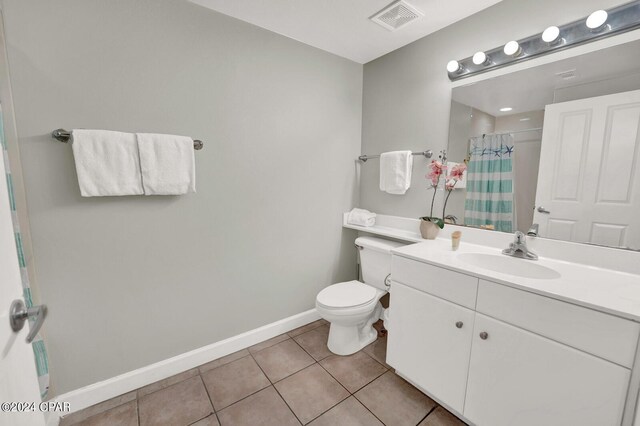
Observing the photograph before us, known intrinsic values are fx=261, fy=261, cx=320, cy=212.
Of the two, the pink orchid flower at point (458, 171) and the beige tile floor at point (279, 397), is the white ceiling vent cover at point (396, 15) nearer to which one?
the pink orchid flower at point (458, 171)

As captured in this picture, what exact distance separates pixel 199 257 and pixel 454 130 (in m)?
1.88

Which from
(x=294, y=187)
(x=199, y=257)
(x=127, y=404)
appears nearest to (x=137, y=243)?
(x=199, y=257)

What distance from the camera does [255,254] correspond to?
1.90 m

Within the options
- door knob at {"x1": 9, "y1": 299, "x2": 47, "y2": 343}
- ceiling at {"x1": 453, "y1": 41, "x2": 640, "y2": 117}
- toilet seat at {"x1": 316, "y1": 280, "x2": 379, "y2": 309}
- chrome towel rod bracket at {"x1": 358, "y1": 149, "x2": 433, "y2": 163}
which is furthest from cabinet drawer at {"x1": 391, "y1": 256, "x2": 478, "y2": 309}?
door knob at {"x1": 9, "y1": 299, "x2": 47, "y2": 343}

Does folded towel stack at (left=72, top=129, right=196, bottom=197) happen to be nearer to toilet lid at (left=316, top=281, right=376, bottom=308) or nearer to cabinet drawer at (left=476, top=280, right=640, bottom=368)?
toilet lid at (left=316, top=281, right=376, bottom=308)

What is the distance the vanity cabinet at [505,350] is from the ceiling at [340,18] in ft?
4.96

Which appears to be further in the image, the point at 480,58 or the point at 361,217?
the point at 361,217

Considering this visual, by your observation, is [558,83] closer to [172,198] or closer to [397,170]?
[397,170]

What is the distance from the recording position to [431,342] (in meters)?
1.35

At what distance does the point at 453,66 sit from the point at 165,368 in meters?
2.64

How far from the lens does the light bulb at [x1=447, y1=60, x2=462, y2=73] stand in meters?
1.68

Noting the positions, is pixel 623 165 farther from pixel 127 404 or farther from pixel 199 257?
pixel 127 404

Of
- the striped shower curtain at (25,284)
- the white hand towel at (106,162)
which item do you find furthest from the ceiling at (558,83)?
the striped shower curtain at (25,284)

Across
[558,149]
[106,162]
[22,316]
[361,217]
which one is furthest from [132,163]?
[558,149]
